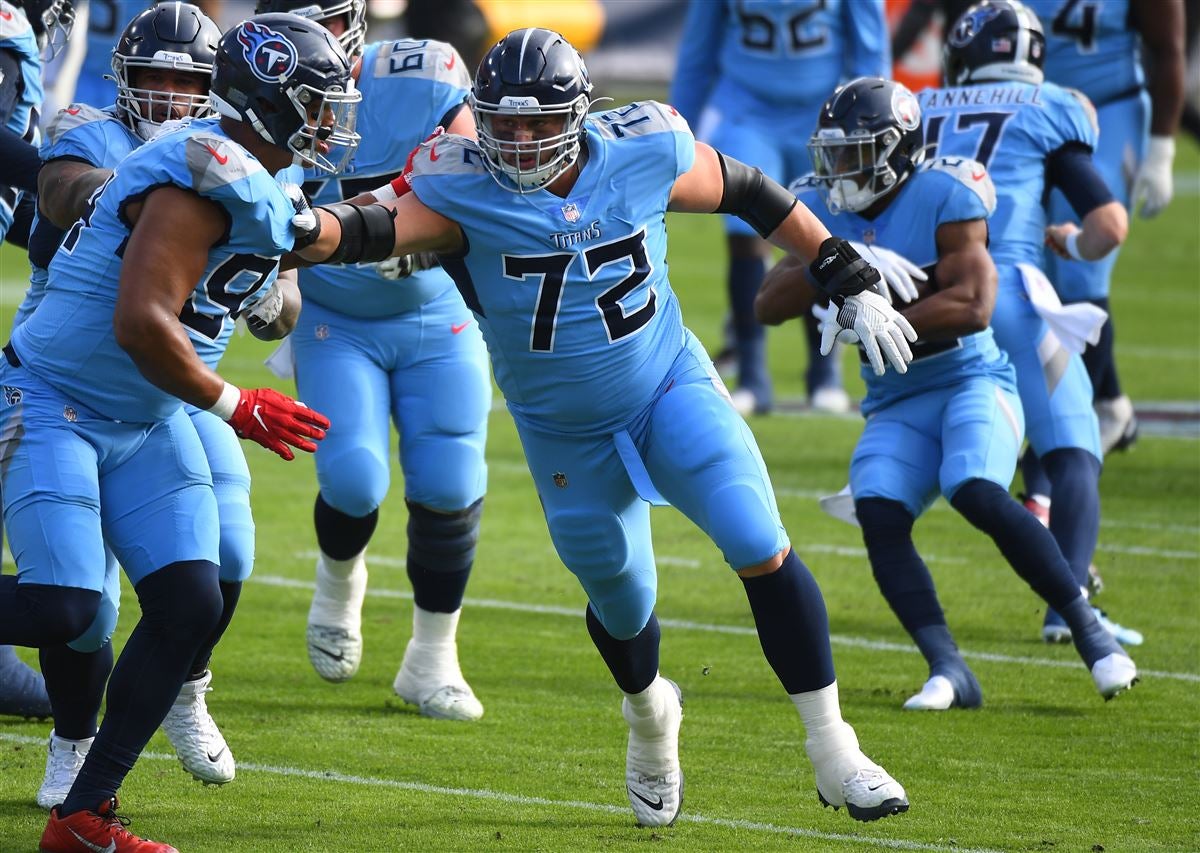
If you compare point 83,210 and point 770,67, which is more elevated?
point 83,210

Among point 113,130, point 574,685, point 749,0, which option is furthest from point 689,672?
point 749,0

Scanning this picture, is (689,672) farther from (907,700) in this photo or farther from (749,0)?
(749,0)

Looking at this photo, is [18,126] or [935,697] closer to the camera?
[18,126]

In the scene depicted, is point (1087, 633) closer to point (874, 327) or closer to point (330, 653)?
point (874, 327)

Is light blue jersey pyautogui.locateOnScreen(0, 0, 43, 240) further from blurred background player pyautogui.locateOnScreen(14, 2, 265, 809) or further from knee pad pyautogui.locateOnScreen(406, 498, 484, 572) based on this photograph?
knee pad pyautogui.locateOnScreen(406, 498, 484, 572)

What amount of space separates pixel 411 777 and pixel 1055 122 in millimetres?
2952

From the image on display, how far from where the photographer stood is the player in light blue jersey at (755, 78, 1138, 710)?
512cm

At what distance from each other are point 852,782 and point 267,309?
1.63m

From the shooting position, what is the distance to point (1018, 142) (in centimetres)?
594

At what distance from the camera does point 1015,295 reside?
577 cm

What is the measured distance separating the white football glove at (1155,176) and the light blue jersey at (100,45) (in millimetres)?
4554

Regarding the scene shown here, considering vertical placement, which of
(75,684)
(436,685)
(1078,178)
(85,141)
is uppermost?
(85,141)

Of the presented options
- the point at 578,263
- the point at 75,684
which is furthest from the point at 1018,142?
the point at 75,684

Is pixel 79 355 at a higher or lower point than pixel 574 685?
higher
